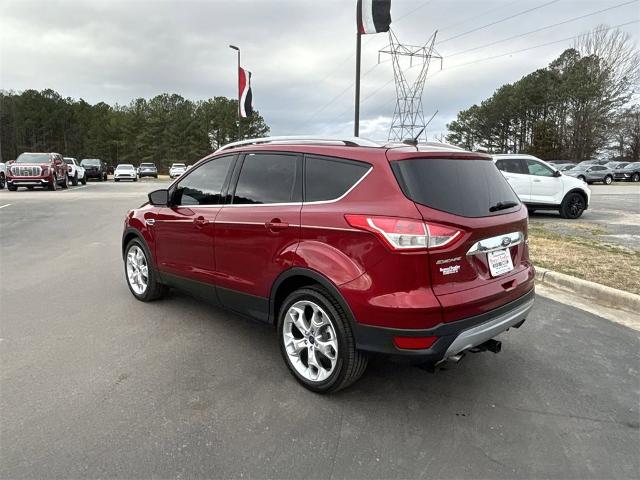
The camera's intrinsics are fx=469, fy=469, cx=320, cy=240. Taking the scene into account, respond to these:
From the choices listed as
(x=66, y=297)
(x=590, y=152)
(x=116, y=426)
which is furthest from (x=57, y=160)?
(x=590, y=152)

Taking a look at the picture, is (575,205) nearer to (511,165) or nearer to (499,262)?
(511,165)

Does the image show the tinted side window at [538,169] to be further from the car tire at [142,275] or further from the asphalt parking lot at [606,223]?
the car tire at [142,275]

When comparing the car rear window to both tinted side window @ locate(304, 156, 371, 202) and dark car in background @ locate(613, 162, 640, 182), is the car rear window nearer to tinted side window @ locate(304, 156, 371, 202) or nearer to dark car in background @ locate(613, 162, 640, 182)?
tinted side window @ locate(304, 156, 371, 202)

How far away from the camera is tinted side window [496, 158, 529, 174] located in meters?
13.4

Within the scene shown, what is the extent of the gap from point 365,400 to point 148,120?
306ft

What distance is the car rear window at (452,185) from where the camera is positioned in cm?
293

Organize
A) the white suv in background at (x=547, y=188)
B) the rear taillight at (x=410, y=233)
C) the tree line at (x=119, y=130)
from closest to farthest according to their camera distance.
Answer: the rear taillight at (x=410, y=233) → the white suv in background at (x=547, y=188) → the tree line at (x=119, y=130)

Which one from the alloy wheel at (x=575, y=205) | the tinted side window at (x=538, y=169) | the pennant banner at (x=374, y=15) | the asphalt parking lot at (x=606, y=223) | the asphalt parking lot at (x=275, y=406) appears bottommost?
the asphalt parking lot at (x=275, y=406)

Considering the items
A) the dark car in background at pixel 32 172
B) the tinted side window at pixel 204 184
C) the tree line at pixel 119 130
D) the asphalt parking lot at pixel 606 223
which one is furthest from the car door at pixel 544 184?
the tree line at pixel 119 130

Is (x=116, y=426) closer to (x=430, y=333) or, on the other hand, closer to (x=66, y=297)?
(x=430, y=333)

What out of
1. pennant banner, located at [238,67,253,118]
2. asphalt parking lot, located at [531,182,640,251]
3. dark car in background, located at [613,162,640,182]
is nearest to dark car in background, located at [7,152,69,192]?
pennant banner, located at [238,67,253,118]

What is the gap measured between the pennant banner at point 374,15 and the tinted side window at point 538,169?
18.7 ft

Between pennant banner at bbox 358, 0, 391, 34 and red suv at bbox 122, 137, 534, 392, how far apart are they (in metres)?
8.51

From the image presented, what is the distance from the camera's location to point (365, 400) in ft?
10.5
